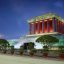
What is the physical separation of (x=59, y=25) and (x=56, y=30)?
4709 millimetres

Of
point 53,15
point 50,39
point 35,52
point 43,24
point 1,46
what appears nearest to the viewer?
point 35,52

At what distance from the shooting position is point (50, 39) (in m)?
45.8

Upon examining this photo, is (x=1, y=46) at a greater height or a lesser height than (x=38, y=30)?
lesser

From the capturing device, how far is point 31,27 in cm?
8681

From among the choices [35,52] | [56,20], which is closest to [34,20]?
[56,20]

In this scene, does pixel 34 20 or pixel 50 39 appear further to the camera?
pixel 34 20

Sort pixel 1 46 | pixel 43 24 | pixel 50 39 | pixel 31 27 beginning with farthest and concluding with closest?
1. pixel 31 27
2. pixel 43 24
3. pixel 1 46
4. pixel 50 39

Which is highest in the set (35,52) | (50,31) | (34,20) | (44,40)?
(34,20)

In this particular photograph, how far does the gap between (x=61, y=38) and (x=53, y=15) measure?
1610 cm

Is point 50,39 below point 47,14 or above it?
below

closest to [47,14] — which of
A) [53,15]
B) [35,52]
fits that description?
[53,15]

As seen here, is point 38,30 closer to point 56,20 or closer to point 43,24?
point 43,24

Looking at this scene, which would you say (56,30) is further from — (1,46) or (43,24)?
(1,46)

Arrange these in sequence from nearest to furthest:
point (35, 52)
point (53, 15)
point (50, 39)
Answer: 1. point (35, 52)
2. point (50, 39)
3. point (53, 15)
